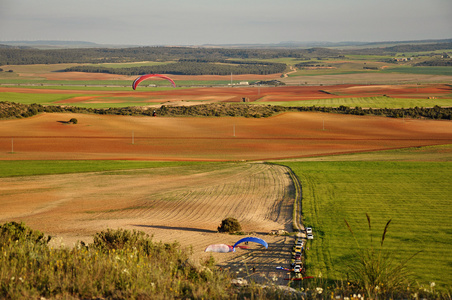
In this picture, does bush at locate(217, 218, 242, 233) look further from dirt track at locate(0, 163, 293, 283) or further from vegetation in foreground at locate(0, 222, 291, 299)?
vegetation in foreground at locate(0, 222, 291, 299)

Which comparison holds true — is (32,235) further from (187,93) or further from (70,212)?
(187,93)

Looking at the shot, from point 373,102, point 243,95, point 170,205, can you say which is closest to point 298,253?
point 170,205

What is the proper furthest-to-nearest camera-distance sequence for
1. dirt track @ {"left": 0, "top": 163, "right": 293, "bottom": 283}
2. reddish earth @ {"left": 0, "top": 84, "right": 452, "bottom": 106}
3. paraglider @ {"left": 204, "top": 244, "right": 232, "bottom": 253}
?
reddish earth @ {"left": 0, "top": 84, "right": 452, "bottom": 106}
dirt track @ {"left": 0, "top": 163, "right": 293, "bottom": 283}
paraglider @ {"left": 204, "top": 244, "right": 232, "bottom": 253}

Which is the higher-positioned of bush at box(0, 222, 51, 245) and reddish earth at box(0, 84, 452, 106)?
reddish earth at box(0, 84, 452, 106)

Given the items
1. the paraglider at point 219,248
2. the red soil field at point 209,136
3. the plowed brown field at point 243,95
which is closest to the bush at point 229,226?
the paraglider at point 219,248

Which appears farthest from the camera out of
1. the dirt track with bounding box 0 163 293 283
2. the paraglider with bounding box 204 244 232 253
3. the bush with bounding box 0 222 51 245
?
the dirt track with bounding box 0 163 293 283

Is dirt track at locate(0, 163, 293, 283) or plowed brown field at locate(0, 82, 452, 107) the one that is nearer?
dirt track at locate(0, 163, 293, 283)

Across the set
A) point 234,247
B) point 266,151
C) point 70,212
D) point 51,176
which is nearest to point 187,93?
point 266,151

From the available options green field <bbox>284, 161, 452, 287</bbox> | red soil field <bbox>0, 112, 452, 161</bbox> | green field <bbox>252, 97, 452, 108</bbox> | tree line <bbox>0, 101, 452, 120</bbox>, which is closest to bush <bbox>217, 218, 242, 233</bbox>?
green field <bbox>284, 161, 452, 287</bbox>
